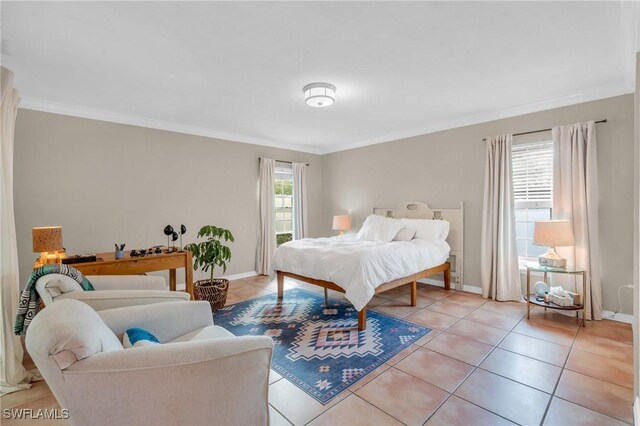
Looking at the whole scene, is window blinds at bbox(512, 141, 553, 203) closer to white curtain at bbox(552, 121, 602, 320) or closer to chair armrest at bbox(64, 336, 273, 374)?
white curtain at bbox(552, 121, 602, 320)

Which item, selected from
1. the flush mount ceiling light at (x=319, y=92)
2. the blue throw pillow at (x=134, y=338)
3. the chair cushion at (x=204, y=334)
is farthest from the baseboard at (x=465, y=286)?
the blue throw pillow at (x=134, y=338)

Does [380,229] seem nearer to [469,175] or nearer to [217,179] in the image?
[469,175]

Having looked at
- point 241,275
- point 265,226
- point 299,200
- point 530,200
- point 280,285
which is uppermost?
point 299,200

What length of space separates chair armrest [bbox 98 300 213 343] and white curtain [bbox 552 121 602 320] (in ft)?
12.5

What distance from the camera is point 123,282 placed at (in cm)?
235

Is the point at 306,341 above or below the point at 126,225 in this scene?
below

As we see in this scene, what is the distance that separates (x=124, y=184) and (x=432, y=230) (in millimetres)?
4296

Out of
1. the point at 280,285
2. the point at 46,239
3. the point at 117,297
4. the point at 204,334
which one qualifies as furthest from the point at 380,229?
the point at 46,239

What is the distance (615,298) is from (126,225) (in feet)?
19.4

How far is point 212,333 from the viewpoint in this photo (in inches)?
71.7

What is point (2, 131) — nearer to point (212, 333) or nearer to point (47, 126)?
point (47, 126)

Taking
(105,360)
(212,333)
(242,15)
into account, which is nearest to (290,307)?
(212,333)

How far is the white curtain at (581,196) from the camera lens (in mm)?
3162

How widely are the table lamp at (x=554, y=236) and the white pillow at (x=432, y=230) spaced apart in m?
1.16
